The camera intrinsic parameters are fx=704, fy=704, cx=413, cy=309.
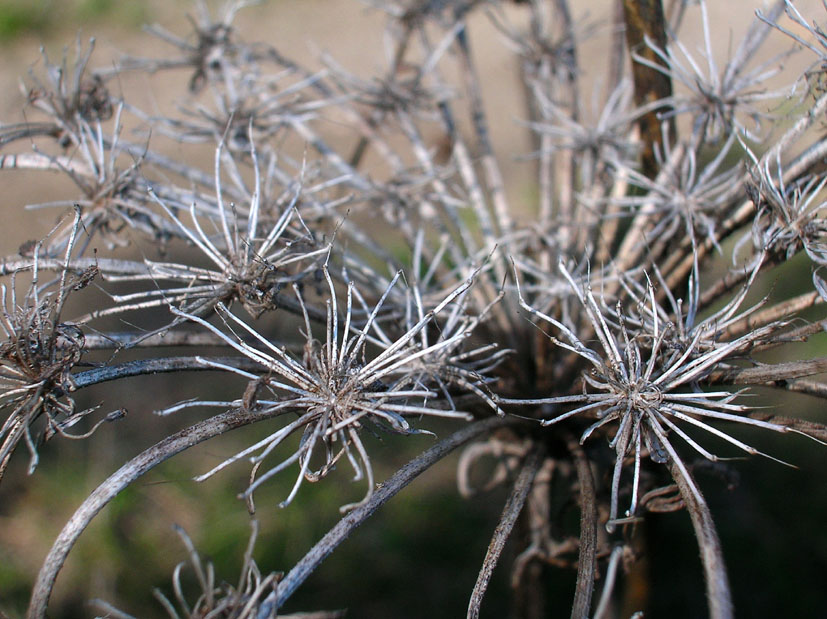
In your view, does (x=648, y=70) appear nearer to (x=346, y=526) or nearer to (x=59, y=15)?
(x=346, y=526)

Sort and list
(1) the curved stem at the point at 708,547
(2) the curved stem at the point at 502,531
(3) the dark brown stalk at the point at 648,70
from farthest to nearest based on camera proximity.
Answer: (3) the dark brown stalk at the point at 648,70 < (2) the curved stem at the point at 502,531 < (1) the curved stem at the point at 708,547

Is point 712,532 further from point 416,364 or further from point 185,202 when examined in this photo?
point 185,202

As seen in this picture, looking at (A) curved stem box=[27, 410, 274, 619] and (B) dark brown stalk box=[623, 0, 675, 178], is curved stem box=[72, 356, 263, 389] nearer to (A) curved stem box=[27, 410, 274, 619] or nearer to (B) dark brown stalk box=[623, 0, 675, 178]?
(A) curved stem box=[27, 410, 274, 619]

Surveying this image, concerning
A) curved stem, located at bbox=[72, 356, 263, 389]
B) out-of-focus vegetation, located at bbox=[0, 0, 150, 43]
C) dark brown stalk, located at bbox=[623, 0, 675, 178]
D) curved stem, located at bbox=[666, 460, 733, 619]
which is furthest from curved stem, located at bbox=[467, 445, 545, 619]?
out-of-focus vegetation, located at bbox=[0, 0, 150, 43]

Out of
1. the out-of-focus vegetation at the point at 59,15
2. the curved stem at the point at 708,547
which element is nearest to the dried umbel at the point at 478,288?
the curved stem at the point at 708,547

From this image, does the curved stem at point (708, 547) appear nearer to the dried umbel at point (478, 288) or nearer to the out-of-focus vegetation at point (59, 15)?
the dried umbel at point (478, 288)

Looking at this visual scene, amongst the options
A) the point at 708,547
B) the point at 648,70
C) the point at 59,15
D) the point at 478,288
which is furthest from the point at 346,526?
the point at 59,15

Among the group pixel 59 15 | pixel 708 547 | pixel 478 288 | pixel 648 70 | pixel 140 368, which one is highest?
pixel 59 15
